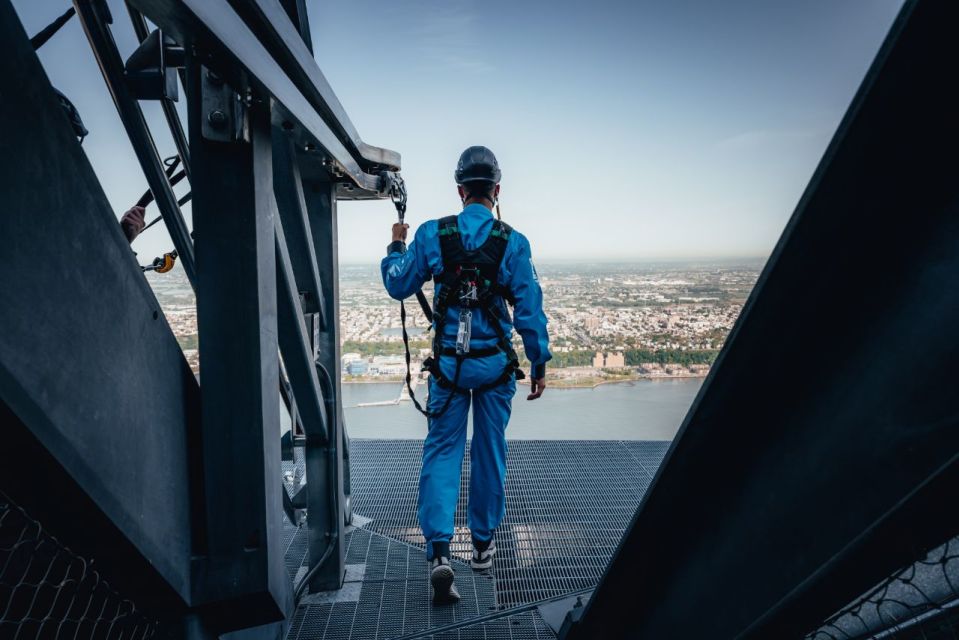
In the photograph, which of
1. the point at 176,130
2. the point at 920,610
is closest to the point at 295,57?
the point at 176,130

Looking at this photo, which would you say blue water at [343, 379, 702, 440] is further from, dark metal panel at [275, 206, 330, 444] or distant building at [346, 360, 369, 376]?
dark metal panel at [275, 206, 330, 444]

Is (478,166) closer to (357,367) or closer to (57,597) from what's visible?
(357,367)

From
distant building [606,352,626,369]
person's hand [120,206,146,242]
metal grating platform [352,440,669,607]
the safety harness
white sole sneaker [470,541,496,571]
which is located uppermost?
person's hand [120,206,146,242]

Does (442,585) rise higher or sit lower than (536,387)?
lower

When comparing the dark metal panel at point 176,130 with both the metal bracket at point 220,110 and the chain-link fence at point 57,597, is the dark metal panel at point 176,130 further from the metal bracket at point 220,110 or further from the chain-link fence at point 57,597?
the chain-link fence at point 57,597

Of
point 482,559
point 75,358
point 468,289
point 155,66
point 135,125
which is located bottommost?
point 482,559

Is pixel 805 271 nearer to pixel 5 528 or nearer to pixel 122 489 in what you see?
pixel 122 489

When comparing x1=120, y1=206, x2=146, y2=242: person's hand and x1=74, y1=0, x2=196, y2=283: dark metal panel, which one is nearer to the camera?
x1=74, y1=0, x2=196, y2=283: dark metal panel

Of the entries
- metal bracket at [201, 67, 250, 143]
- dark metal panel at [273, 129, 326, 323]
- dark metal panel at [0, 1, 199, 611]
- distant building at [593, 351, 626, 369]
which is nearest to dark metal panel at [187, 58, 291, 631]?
metal bracket at [201, 67, 250, 143]
